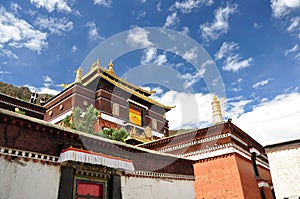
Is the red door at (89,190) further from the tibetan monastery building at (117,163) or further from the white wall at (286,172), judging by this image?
the white wall at (286,172)

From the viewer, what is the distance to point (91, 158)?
676 cm

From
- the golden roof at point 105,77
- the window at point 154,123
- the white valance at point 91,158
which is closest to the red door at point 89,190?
the white valance at point 91,158

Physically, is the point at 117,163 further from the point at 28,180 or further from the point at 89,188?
the point at 28,180

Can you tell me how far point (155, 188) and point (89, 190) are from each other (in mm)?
2793

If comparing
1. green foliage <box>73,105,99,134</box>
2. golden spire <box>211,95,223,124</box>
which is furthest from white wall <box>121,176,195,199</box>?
green foliage <box>73,105,99,134</box>

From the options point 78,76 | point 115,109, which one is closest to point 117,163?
point 115,109

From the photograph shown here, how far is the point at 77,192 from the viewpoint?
6754 mm

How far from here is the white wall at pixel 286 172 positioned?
33.6 feet

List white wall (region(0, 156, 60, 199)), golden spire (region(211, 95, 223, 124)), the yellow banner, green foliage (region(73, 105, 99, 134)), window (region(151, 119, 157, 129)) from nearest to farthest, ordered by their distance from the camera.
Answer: white wall (region(0, 156, 60, 199)) < golden spire (region(211, 95, 223, 124)) < green foliage (region(73, 105, 99, 134)) < the yellow banner < window (region(151, 119, 157, 129))

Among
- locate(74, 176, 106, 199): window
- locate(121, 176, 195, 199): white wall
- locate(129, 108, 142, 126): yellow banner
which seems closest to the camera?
locate(74, 176, 106, 199): window

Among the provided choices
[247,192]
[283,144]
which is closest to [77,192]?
[247,192]

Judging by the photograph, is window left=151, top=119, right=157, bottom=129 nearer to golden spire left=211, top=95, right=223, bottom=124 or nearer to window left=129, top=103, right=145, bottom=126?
window left=129, top=103, right=145, bottom=126

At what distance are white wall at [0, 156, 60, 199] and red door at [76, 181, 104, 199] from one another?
0.75m

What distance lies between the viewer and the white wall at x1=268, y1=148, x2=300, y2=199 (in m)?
10.2
